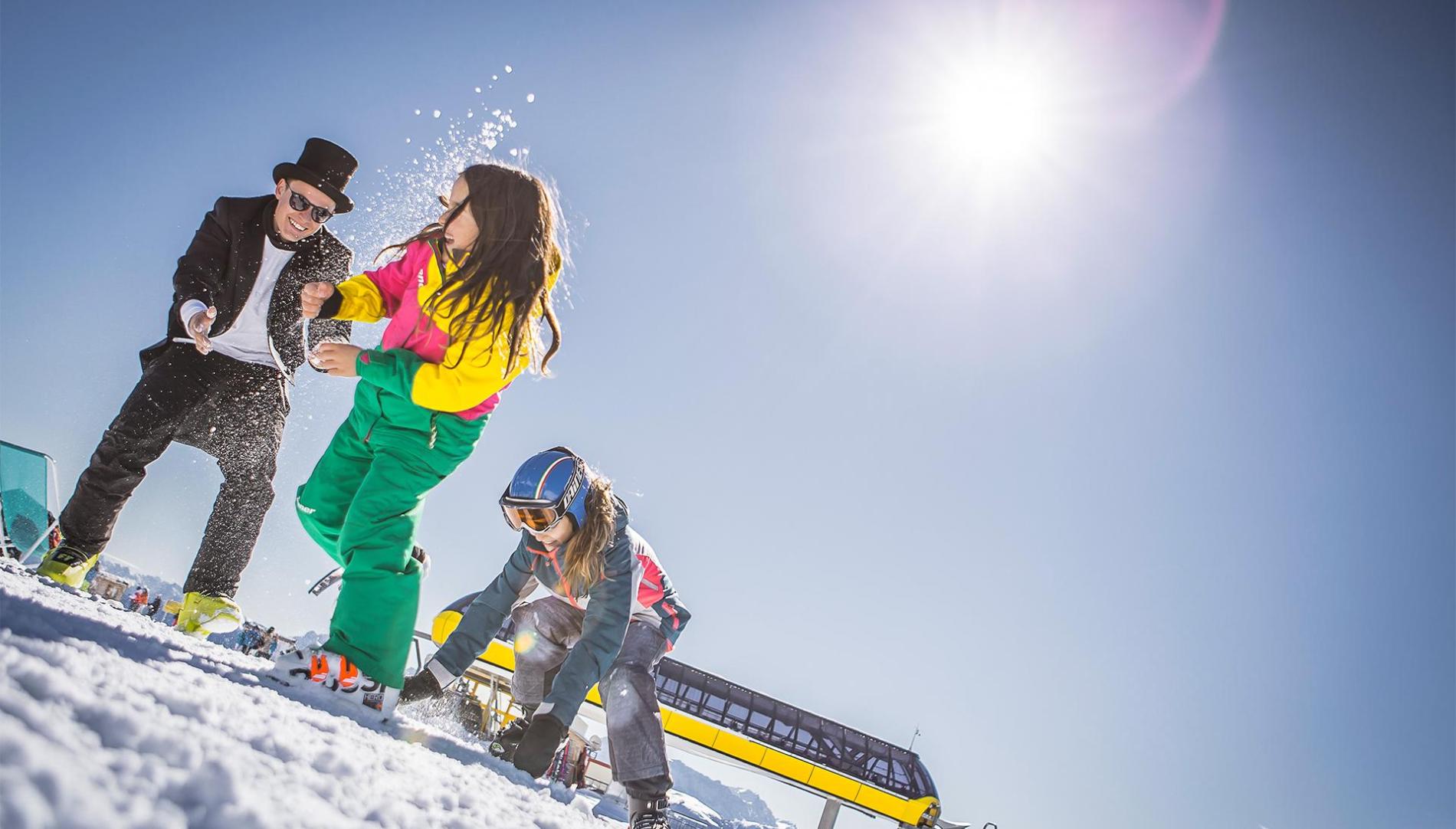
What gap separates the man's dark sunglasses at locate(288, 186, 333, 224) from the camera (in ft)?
9.50

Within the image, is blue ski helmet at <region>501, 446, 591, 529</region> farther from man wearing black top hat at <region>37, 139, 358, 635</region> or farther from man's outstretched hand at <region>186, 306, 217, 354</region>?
man's outstretched hand at <region>186, 306, 217, 354</region>

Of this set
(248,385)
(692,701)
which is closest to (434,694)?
(248,385)

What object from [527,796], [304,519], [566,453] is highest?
[566,453]

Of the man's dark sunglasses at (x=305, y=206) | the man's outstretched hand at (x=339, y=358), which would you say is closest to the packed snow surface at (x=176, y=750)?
the man's outstretched hand at (x=339, y=358)

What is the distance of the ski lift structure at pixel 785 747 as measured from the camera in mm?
12391

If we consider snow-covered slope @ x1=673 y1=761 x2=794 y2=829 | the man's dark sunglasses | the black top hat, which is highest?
the black top hat

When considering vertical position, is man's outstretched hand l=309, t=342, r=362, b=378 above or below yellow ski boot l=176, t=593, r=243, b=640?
above

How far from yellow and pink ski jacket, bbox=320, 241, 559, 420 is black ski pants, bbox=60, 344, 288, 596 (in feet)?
2.04

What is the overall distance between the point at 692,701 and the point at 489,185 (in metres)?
11.7

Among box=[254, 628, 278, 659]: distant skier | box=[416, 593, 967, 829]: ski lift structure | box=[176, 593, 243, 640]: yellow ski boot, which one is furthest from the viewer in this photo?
box=[254, 628, 278, 659]: distant skier

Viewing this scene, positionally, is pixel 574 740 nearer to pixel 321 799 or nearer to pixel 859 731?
pixel 859 731

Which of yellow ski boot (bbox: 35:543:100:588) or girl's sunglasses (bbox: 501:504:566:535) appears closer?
yellow ski boot (bbox: 35:543:100:588)

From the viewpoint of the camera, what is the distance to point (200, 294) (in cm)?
283

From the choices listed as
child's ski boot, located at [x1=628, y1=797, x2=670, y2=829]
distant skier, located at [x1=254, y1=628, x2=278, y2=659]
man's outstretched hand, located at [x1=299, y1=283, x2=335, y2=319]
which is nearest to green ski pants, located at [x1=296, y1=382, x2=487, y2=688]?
man's outstretched hand, located at [x1=299, y1=283, x2=335, y2=319]
